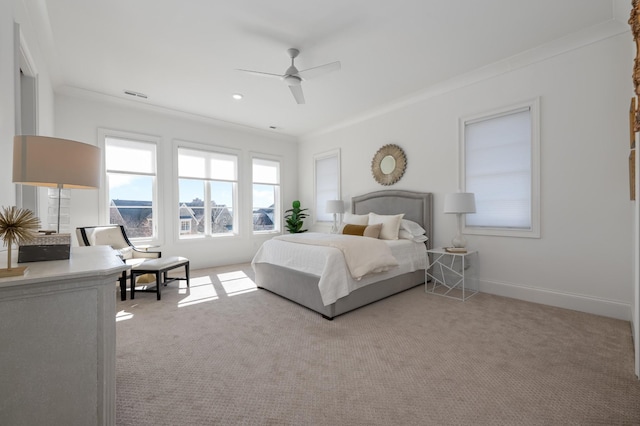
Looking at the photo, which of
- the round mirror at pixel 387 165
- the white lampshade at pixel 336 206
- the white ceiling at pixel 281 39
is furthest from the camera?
the white lampshade at pixel 336 206

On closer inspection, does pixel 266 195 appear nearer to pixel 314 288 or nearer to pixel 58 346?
pixel 314 288

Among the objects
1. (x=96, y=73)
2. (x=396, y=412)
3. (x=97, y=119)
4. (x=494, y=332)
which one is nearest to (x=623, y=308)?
(x=494, y=332)

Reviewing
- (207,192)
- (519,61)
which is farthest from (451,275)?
(207,192)

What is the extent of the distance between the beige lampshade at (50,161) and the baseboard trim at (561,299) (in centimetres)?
426

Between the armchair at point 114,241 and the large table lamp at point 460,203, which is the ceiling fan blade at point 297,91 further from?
the armchair at point 114,241

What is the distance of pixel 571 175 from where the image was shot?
3.05 m

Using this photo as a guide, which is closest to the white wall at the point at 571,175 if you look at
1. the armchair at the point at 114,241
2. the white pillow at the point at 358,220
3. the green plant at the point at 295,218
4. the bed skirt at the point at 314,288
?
the bed skirt at the point at 314,288

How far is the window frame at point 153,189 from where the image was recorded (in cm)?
436

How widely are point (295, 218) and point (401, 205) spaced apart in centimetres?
261

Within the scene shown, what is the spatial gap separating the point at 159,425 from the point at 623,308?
4.04 meters

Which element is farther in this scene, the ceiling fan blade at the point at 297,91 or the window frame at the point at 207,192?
the window frame at the point at 207,192

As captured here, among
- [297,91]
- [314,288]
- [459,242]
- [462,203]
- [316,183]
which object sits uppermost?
[297,91]

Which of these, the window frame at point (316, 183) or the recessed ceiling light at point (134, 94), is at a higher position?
the recessed ceiling light at point (134, 94)

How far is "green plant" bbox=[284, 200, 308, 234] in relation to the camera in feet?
20.6
